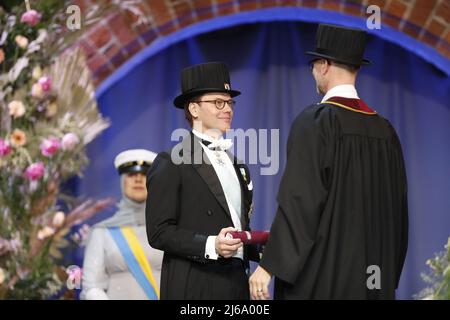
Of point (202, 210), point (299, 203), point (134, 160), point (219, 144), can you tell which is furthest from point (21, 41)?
point (299, 203)

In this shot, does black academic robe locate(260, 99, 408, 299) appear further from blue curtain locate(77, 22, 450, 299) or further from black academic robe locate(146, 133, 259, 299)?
blue curtain locate(77, 22, 450, 299)

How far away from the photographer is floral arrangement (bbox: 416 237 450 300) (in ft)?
12.3

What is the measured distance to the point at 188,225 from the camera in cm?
290

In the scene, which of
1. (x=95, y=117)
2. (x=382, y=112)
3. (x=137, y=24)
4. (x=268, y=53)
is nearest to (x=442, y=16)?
(x=382, y=112)

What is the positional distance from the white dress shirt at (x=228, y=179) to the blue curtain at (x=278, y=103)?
6.11ft

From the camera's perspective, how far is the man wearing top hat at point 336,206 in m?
2.59

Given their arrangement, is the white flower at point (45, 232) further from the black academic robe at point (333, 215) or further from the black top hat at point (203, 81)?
the black academic robe at point (333, 215)

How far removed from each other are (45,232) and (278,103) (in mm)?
1593

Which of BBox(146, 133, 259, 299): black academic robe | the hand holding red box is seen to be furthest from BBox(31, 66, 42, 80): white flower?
the hand holding red box

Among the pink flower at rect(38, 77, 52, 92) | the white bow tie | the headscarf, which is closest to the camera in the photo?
the white bow tie

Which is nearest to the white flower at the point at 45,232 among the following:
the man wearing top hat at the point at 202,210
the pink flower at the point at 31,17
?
the pink flower at the point at 31,17

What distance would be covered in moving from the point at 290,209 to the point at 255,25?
2534mm

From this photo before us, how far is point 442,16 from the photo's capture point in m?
4.37

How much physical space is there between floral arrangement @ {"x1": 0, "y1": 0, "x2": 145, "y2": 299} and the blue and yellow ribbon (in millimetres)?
277
